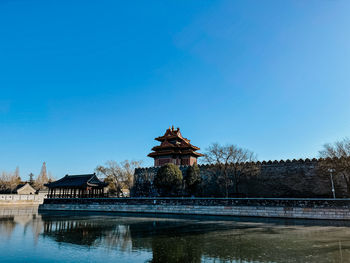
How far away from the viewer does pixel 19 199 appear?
35156 mm

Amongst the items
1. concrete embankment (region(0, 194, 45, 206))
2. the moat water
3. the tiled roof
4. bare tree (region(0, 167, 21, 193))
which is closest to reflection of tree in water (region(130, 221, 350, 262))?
the moat water

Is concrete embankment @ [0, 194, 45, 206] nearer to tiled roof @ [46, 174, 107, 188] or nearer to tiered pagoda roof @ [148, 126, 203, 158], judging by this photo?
tiled roof @ [46, 174, 107, 188]

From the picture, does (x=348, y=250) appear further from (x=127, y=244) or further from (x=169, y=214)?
(x=169, y=214)

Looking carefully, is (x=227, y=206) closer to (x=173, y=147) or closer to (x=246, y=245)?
(x=246, y=245)

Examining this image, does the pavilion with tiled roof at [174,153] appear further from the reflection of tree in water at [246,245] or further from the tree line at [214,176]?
the reflection of tree in water at [246,245]

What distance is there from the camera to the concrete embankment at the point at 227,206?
16906 millimetres

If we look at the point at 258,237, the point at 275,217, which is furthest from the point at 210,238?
the point at 275,217

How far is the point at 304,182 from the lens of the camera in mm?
24500

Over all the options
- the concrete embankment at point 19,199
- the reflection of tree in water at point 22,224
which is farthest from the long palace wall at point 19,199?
the reflection of tree in water at point 22,224

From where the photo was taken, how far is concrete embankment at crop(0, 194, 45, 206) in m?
33.7

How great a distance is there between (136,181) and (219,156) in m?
12.4

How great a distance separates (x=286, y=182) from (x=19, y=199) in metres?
35.5

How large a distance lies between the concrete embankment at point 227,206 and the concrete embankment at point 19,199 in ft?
35.7

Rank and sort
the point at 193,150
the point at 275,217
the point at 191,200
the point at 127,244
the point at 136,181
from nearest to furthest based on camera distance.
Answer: the point at 127,244 < the point at 275,217 < the point at 191,200 < the point at 136,181 < the point at 193,150
